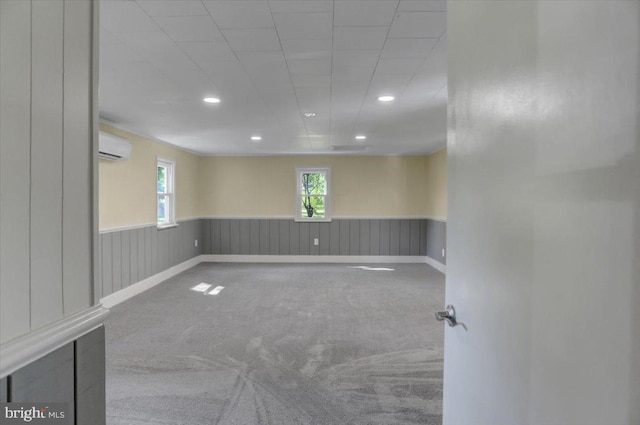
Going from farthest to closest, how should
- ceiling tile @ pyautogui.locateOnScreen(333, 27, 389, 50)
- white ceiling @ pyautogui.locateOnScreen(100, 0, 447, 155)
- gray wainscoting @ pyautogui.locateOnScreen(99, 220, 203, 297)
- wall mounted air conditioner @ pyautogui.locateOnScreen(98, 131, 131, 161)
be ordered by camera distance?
gray wainscoting @ pyautogui.locateOnScreen(99, 220, 203, 297) → wall mounted air conditioner @ pyautogui.locateOnScreen(98, 131, 131, 161) → ceiling tile @ pyautogui.locateOnScreen(333, 27, 389, 50) → white ceiling @ pyautogui.locateOnScreen(100, 0, 447, 155)

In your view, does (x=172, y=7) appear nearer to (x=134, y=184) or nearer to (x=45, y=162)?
(x=45, y=162)

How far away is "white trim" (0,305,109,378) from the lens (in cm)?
71

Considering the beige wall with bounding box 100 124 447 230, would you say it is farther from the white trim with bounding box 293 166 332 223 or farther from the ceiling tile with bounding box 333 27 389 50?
the ceiling tile with bounding box 333 27 389 50

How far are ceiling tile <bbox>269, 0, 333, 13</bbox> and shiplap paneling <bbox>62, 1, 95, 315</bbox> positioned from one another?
3.36 feet

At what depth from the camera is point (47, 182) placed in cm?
83

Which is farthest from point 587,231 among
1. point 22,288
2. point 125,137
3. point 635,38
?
point 125,137

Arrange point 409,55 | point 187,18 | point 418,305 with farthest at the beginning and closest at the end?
point 418,305, point 409,55, point 187,18

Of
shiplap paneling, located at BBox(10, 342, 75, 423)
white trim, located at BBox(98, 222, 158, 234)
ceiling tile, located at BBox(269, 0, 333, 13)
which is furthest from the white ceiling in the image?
shiplap paneling, located at BBox(10, 342, 75, 423)

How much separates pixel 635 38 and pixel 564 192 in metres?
0.26

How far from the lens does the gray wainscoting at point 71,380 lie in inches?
30.5

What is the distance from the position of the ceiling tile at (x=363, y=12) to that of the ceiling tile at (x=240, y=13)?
1.26ft

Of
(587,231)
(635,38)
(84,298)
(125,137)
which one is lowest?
(84,298)

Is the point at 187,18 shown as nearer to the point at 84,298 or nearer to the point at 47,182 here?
the point at 47,182

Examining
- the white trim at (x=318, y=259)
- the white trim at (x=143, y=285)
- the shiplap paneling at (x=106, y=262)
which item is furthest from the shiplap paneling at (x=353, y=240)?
the shiplap paneling at (x=106, y=262)
